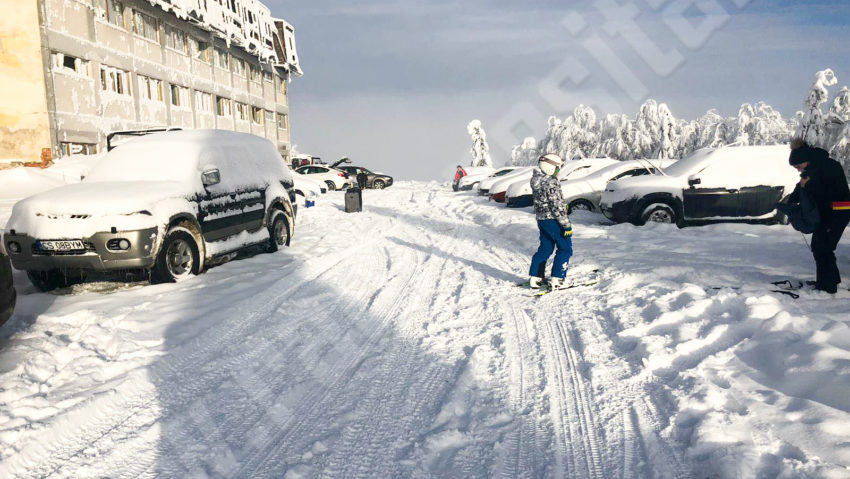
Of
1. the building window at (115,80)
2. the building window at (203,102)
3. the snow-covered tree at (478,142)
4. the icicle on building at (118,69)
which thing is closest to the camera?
the icicle on building at (118,69)

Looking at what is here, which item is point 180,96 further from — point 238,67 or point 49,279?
point 49,279

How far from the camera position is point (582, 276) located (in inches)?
287

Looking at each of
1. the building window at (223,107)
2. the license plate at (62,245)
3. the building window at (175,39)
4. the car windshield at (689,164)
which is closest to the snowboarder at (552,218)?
the license plate at (62,245)

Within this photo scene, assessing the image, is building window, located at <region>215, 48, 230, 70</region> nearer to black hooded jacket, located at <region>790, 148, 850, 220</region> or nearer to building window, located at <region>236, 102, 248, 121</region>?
building window, located at <region>236, 102, 248, 121</region>

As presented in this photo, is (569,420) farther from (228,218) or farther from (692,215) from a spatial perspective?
(692,215)

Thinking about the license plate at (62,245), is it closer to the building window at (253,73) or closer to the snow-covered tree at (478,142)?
the building window at (253,73)

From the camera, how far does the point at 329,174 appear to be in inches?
1163

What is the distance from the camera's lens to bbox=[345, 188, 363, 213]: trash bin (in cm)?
1717

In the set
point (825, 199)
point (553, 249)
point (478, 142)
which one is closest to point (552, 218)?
point (553, 249)

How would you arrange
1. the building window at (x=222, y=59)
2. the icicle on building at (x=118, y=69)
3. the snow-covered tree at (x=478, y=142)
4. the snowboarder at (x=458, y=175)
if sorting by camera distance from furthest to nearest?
the snow-covered tree at (x=478, y=142) → the building window at (x=222, y=59) → the snowboarder at (x=458, y=175) → the icicle on building at (x=118, y=69)

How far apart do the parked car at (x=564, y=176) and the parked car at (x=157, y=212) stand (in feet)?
30.7

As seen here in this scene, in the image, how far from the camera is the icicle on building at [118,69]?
19.0m

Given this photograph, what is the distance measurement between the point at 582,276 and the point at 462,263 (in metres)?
2.08

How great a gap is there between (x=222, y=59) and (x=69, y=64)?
517 inches
